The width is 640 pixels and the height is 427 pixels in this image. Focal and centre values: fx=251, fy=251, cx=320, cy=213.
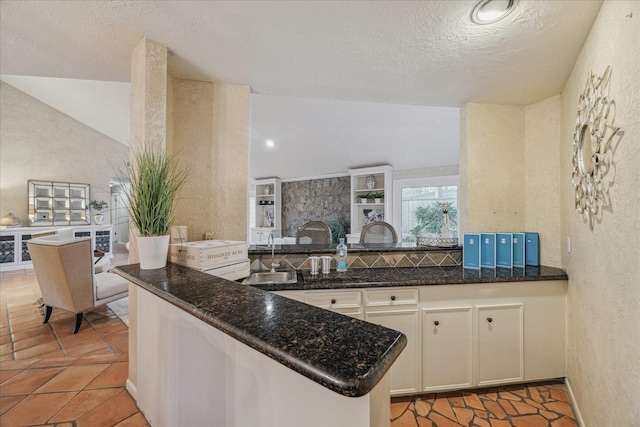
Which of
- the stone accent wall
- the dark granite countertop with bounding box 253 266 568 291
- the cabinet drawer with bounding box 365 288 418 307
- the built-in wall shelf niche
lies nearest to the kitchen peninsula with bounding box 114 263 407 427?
the dark granite countertop with bounding box 253 266 568 291

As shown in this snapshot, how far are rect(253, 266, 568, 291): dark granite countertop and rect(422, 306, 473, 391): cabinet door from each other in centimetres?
22

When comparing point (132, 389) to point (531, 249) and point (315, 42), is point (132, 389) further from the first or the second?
point (531, 249)

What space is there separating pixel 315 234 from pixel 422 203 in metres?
2.80

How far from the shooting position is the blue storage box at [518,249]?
2174 millimetres

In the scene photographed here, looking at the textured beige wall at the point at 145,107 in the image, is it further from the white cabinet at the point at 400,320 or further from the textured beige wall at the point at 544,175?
the textured beige wall at the point at 544,175

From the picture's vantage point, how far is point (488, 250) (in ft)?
7.06

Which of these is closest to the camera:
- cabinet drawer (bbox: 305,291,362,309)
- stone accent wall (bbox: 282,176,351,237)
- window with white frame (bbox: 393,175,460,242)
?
cabinet drawer (bbox: 305,291,362,309)

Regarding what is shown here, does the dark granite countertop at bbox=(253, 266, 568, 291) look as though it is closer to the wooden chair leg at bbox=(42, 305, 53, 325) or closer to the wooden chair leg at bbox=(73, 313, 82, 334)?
the wooden chair leg at bbox=(73, 313, 82, 334)

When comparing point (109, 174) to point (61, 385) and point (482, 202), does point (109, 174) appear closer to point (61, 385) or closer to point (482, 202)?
point (61, 385)

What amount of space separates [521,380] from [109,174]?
357 inches

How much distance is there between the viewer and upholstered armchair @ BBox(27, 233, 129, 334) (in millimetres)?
2461

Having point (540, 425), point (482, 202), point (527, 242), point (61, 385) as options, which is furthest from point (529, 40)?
point (61, 385)

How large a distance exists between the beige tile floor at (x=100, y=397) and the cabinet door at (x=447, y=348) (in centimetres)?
13

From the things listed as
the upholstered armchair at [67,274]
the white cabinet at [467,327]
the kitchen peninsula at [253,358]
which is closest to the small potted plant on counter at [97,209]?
the upholstered armchair at [67,274]
